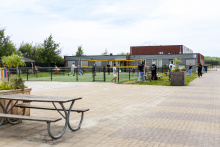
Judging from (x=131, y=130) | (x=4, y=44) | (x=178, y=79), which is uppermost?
(x=4, y=44)

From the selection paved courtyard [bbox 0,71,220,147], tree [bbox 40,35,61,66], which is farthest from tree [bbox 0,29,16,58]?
paved courtyard [bbox 0,71,220,147]

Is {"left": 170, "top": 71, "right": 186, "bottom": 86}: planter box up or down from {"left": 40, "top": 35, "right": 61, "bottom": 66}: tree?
down

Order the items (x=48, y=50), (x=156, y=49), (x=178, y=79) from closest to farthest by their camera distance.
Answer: (x=178, y=79) → (x=48, y=50) → (x=156, y=49)

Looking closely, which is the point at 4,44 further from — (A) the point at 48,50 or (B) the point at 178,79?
(B) the point at 178,79

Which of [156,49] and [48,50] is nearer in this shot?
[48,50]

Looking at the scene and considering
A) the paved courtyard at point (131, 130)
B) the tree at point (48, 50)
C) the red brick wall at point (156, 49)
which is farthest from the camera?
the red brick wall at point (156, 49)

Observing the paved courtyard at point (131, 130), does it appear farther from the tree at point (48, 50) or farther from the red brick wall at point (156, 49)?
the red brick wall at point (156, 49)

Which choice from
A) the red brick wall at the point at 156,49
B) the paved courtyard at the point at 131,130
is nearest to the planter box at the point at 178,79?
the paved courtyard at the point at 131,130

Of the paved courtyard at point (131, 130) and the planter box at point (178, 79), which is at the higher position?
the planter box at point (178, 79)

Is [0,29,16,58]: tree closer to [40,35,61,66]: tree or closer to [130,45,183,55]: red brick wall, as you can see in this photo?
[40,35,61,66]: tree

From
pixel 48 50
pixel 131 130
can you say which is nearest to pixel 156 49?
pixel 48 50

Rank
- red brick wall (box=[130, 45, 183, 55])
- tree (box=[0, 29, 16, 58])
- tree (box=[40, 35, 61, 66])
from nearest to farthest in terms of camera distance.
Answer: tree (box=[0, 29, 16, 58]), tree (box=[40, 35, 61, 66]), red brick wall (box=[130, 45, 183, 55])

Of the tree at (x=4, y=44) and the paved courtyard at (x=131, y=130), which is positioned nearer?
the paved courtyard at (x=131, y=130)

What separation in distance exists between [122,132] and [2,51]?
36.0 metres
